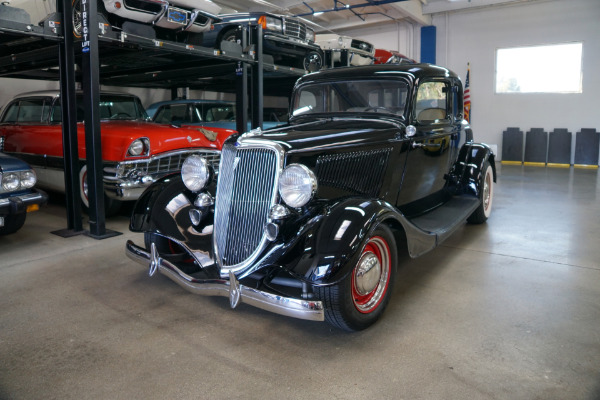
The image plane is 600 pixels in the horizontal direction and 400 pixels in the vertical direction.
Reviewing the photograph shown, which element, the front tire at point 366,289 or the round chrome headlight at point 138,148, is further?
the round chrome headlight at point 138,148

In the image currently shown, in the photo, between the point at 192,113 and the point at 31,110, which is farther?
the point at 192,113

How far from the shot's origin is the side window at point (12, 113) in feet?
21.1

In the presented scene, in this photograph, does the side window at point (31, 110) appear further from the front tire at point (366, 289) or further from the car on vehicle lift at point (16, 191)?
the front tire at point (366, 289)

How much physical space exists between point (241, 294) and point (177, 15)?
400cm

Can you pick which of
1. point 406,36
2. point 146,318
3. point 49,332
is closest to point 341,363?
point 146,318

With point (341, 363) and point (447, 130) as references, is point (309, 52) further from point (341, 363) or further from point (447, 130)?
point (341, 363)

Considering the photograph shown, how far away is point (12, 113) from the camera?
6.51 metres

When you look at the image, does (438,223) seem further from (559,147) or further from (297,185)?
(559,147)

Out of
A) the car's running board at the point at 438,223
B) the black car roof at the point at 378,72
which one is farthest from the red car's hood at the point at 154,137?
the car's running board at the point at 438,223

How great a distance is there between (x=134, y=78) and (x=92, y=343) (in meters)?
7.17

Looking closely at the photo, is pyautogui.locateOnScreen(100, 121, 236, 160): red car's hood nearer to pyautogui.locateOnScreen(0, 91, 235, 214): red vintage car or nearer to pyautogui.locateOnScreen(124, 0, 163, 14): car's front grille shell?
pyautogui.locateOnScreen(0, 91, 235, 214): red vintage car

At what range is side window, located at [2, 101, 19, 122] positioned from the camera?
21.1 feet

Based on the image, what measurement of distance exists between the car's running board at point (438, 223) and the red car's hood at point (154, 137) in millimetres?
2954

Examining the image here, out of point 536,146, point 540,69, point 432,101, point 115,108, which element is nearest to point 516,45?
point 540,69
